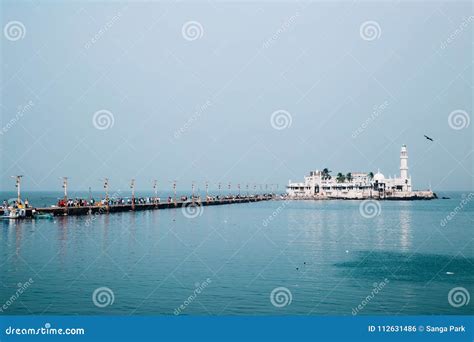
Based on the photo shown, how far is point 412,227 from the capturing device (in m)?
55.7

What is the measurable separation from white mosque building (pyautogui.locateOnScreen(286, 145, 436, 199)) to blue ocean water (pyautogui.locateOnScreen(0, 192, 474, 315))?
11795 centimetres

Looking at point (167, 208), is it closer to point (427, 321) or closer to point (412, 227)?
point (412, 227)

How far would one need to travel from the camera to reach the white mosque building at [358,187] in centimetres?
16175

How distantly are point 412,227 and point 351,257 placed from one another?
24.8m

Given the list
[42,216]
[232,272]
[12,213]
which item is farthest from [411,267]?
[12,213]

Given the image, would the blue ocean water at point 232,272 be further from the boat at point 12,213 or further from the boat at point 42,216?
the boat at point 42,216

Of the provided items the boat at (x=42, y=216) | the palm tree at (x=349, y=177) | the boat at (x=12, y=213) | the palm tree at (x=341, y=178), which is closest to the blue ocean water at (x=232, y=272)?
the boat at (x=12, y=213)

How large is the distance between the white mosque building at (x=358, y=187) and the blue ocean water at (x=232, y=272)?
387 ft

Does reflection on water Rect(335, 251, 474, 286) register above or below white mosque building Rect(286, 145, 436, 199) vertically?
below

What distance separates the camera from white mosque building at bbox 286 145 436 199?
531 ft

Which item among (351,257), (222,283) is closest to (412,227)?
(351,257)

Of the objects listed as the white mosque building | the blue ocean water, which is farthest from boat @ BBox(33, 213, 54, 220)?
the white mosque building

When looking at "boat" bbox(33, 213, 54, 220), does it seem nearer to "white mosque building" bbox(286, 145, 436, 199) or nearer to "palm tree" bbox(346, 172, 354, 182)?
"white mosque building" bbox(286, 145, 436, 199)

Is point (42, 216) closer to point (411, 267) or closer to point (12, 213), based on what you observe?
point (12, 213)
